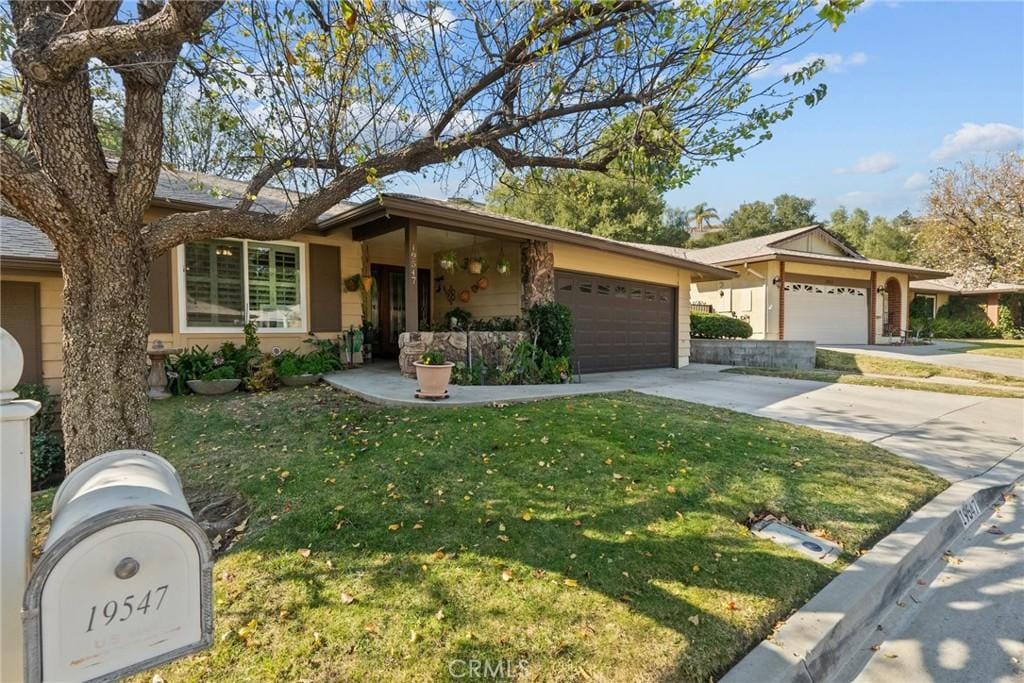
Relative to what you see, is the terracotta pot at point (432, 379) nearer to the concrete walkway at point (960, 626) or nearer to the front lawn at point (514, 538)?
the front lawn at point (514, 538)

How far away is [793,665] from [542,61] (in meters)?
5.00

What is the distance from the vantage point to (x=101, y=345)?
283 centimetres

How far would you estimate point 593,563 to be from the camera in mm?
2695

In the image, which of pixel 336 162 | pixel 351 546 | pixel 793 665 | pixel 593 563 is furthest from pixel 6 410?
pixel 336 162

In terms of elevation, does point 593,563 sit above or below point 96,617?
below

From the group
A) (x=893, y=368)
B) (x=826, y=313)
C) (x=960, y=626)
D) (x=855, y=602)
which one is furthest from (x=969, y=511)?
(x=826, y=313)

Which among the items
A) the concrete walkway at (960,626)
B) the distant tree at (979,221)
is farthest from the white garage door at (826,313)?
the concrete walkway at (960,626)

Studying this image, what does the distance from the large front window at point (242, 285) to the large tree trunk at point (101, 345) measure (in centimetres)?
560

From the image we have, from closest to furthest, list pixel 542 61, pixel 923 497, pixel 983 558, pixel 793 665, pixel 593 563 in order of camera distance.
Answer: pixel 793 665 → pixel 593 563 → pixel 983 558 → pixel 923 497 → pixel 542 61

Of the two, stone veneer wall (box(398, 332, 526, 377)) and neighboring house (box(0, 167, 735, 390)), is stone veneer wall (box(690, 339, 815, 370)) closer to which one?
neighboring house (box(0, 167, 735, 390))

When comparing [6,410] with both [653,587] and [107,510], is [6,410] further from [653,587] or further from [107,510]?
[653,587]

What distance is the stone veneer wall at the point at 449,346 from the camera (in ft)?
25.9

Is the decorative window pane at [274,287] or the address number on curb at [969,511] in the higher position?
the decorative window pane at [274,287]

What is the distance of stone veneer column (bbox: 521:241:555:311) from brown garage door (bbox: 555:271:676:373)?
428 mm
